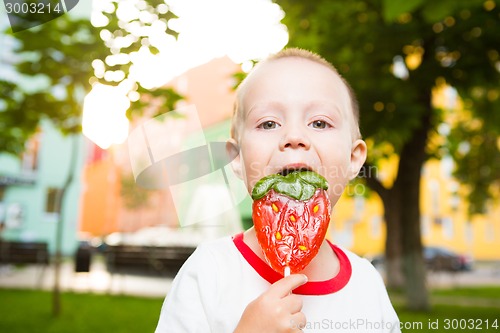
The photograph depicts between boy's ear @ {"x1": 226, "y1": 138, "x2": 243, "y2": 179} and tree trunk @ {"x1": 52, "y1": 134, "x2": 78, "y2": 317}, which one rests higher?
boy's ear @ {"x1": 226, "y1": 138, "x2": 243, "y2": 179}

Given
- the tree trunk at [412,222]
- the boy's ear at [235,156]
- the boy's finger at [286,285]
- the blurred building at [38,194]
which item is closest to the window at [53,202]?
the blurred building at [38,194]

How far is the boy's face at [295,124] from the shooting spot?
1129mm

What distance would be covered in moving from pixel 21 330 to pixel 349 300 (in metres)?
3.95

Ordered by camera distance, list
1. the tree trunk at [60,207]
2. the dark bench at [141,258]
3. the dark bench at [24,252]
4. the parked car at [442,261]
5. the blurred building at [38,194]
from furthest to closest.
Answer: the parked car at [442,261] → the blurred building at [38,194] → the dark bench at [24,252] → the dark bench at [141,258] → the tree trunk at [60,207]

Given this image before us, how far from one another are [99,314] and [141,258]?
1.51 meters

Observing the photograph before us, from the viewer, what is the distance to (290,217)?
107cm

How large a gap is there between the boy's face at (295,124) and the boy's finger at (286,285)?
25 centimetres

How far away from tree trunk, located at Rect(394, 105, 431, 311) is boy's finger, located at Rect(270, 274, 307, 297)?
4899 millimetres

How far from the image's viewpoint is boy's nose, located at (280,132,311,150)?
1102 mm

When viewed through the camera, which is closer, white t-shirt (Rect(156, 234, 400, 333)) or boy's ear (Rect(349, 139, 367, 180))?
white t-shirt (Rect(156, 234, 400, 333))

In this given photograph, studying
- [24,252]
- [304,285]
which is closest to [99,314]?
[24,252]

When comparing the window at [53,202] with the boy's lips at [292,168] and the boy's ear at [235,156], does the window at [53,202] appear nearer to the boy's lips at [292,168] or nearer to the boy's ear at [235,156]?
the boy's ear at [235,156]

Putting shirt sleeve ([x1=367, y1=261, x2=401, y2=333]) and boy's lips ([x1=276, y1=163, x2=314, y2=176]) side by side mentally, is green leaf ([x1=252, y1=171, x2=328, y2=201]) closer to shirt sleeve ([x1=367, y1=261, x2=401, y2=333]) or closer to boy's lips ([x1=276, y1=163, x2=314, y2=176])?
boy's lips ([x1=276, y1=163, x2=314, y2=176])

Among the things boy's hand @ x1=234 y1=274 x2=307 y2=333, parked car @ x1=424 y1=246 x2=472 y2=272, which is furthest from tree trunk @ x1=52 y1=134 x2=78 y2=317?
parked car @ x1=424 y1=246 x2=472 y2=272
